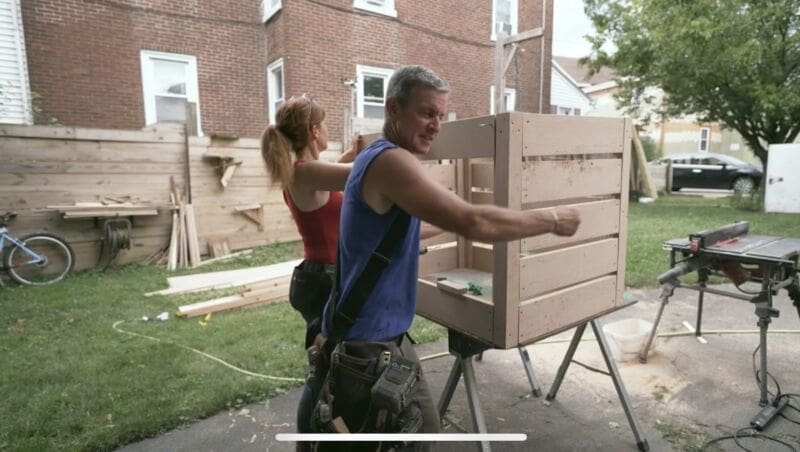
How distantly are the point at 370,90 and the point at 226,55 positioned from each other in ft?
10.4

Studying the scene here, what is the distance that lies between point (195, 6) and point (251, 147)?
4.01 meters

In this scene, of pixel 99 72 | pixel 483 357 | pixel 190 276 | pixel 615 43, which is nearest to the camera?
pixel 483 357

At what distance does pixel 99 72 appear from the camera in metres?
8.69

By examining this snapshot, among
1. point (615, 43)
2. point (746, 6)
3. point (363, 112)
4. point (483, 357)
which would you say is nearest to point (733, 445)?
point (483, 357)

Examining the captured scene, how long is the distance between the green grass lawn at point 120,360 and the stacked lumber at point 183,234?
2.13 ft

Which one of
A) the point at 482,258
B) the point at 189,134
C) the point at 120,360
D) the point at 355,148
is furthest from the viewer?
the point at 189,134

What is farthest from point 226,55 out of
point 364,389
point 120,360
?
point 364,389

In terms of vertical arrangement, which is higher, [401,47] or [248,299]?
[401,47]

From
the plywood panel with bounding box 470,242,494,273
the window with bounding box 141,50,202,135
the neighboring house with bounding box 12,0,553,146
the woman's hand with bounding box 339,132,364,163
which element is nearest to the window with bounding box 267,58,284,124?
the neighboring house with bounding box 12,0,553,146

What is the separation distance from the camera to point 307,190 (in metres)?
2.23

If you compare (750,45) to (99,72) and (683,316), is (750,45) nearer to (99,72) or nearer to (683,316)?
(683,316)

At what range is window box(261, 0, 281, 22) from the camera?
378 inches

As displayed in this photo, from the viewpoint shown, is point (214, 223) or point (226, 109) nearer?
point (214, 223)

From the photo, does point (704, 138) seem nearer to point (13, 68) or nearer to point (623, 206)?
point (623, 206)
